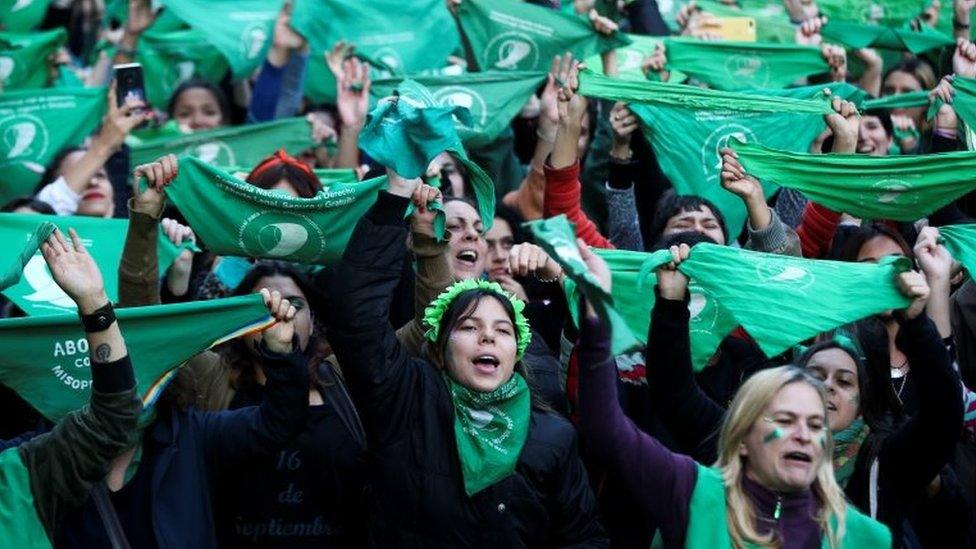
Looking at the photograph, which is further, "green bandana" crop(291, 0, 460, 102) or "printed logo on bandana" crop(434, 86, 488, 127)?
"green bandana" crop(291, 0, 460, 102)

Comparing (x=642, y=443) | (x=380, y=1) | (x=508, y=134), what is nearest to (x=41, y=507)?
(x=642, y=443)

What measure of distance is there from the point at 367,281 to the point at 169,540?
107cm

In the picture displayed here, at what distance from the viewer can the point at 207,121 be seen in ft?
32.4

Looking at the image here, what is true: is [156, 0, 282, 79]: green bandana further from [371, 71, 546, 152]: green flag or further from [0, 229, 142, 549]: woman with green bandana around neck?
[0, 229, 142, 549]: woman with green bandana around neck

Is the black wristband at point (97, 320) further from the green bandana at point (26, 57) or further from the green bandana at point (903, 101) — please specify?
the green bandana at point (26, 57)

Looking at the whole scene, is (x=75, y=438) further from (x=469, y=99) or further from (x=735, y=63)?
(x=735, y=63)

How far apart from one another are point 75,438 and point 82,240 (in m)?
1.88

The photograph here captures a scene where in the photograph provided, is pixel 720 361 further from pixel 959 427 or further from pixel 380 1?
pixel 380 1

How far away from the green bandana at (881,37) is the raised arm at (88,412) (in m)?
5.15

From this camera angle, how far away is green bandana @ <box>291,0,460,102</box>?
31.6ft

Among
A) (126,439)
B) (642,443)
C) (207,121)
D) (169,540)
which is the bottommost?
(207,121)

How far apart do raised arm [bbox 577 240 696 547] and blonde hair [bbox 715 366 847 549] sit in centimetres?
12

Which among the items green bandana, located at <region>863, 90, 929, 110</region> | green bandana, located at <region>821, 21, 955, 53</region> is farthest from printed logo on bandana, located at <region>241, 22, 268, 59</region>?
green bandana, located at <region>863, 90, 929, 110</region>

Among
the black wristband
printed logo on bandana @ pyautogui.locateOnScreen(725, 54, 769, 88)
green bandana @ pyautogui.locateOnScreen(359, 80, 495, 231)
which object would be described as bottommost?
printed logo on bandana @ pyautogui.locateOnScreen(725, 54, 769, 88)
